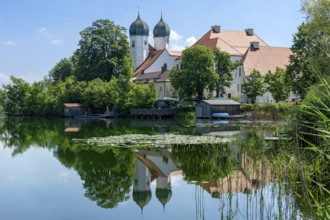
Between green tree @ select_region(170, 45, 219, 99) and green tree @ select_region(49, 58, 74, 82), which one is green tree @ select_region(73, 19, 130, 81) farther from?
green tree @ select_region(49, 58, 74, 82)

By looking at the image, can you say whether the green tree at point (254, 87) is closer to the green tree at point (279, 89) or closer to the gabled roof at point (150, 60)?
the green tree at point (279, 89)

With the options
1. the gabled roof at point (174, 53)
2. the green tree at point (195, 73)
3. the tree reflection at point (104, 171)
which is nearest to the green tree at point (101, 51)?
the gabled roof at point (174, 53)

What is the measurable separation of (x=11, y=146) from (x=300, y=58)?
26983mm

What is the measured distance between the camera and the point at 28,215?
1005 centimetres

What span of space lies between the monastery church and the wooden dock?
25.1 feet

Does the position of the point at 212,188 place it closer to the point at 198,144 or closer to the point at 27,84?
the point at 198,144

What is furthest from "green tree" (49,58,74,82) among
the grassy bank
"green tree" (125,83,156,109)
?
the grassy bank

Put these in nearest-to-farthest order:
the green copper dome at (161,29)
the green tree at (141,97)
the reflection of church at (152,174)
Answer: the reflection of church at (152,174), the green tree at (141,97), the green copper dome at (161,29)

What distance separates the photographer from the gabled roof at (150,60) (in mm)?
74606

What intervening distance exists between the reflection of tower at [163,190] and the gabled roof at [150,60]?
199ft

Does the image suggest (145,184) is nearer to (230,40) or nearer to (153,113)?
(153,113)

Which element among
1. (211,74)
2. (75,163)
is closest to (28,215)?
(75,163)

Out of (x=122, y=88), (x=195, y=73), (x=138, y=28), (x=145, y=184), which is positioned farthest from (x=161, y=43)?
(x=145, y=184)

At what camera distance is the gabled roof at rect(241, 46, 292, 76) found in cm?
6125
